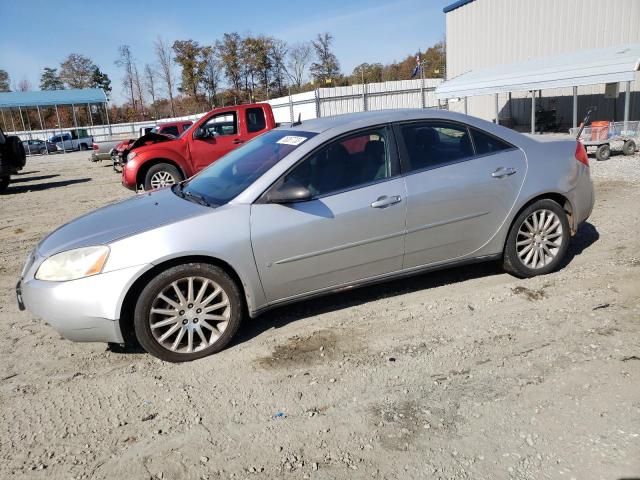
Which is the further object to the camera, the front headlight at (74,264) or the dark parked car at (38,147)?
the dark parked car at (38,147)

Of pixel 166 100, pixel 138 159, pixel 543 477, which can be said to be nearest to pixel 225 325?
pixel 543 477

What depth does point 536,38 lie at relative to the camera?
26219 millimetres

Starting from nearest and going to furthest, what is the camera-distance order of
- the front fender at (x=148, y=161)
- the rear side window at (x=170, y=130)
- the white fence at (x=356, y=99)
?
the front fender at (x=148, y=161), the rear side window at (x=170, y=130), the white fence at (x=356, y=99)

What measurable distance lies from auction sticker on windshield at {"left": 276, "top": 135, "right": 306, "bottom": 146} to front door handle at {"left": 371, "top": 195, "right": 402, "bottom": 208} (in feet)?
2.49

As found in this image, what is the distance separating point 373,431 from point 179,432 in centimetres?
105

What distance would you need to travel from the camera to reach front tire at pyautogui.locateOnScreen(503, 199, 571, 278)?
179 inches

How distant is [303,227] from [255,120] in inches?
334

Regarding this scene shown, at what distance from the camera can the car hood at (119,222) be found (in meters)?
3.54

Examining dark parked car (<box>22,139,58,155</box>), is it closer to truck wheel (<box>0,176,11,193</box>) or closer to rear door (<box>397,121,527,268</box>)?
truck wheel (<box>0,176,11,193</box>)

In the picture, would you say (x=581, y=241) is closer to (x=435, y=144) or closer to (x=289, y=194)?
(x=435, y=144)

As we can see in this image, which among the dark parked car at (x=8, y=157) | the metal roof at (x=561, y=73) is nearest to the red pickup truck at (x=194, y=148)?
the dark parked car at (x=8, y=157)

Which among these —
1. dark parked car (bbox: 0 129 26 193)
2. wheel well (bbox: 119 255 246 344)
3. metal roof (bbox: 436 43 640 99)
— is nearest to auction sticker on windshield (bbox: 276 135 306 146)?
wheel well (bbox: 119 255 246 344)

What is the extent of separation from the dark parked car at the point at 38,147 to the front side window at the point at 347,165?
39.2 meters

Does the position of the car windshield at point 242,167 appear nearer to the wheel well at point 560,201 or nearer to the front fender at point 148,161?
the wheel well at point 560,201
